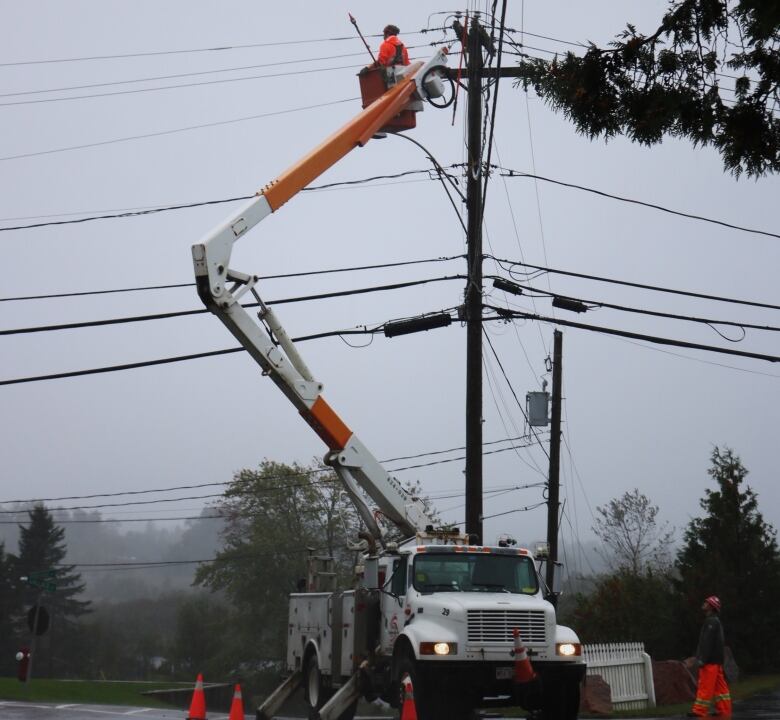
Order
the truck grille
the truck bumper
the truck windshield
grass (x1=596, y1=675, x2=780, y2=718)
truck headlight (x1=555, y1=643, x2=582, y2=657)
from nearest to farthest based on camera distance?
the truck bumper < the truck grille < truck headlight (x1=555, y1=643, x2=582, y2=657) < the truck windshield < grass (x1=596, y1=675, x2=780, y2=718)

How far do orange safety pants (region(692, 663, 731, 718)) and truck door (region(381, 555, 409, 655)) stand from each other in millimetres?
4120

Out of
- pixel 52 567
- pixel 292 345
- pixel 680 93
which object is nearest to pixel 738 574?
pixel 292 345

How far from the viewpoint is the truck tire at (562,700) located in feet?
42.7

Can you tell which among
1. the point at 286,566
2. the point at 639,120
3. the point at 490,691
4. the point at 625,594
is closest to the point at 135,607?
the point at 286,566

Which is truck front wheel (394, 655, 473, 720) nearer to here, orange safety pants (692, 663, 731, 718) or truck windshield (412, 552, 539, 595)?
truck windshield (412, 552, 539, 595)

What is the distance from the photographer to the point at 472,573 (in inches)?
551

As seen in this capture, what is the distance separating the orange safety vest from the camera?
17969mm

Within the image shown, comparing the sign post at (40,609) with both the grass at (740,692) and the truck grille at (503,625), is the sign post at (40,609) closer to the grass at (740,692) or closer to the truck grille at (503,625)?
the grass at (740,692)

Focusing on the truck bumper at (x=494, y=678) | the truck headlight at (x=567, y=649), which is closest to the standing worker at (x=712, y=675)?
the truck headlight at (x=567, y=649)

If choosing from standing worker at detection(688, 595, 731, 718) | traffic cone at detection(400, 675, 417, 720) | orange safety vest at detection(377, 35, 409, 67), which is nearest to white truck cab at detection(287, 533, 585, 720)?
traffic cone at detection(400, 675, 417, 720)

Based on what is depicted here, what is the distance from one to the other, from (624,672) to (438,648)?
30.6ft

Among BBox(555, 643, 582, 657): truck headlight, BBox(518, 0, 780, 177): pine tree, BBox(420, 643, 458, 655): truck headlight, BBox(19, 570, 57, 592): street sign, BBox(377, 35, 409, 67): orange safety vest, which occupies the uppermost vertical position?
BBox(377, 35, 409, 67): orange safety vest

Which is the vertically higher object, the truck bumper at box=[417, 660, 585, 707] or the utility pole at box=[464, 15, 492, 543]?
the utility pole at box=[464, 15, 492, 543]

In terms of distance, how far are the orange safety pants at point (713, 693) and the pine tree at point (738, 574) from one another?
34.8 feet
